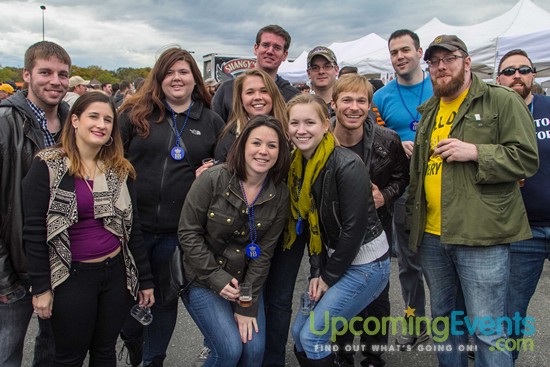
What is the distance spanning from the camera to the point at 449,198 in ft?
7.68

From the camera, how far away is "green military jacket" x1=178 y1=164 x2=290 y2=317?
7.80 ft

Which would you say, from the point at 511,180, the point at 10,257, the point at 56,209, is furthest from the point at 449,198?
the point at 10,257

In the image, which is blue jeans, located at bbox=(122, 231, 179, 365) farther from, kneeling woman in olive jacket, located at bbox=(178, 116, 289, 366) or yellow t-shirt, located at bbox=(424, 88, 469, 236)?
yellow t-shirt, located at bbox=(424, 88, 469, 236)

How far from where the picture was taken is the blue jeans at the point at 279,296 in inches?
106

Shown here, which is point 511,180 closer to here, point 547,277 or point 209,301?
point 209,301

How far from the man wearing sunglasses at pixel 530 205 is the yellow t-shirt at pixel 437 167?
607 mm

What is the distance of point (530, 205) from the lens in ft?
8.63

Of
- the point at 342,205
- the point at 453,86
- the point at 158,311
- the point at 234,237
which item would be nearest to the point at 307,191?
the point at 342,205

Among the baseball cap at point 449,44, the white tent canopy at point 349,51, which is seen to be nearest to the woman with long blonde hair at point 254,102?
the baseball cap at point 449,44

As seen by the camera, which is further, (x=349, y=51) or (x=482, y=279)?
(x=349, y=51)

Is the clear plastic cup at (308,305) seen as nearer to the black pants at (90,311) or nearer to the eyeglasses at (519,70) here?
the black pants at (90,311)

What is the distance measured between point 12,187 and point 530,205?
10.3ft

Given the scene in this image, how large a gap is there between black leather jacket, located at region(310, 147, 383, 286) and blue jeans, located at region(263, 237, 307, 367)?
1.04 feet

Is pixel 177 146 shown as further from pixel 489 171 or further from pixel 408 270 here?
pixel 408 270
